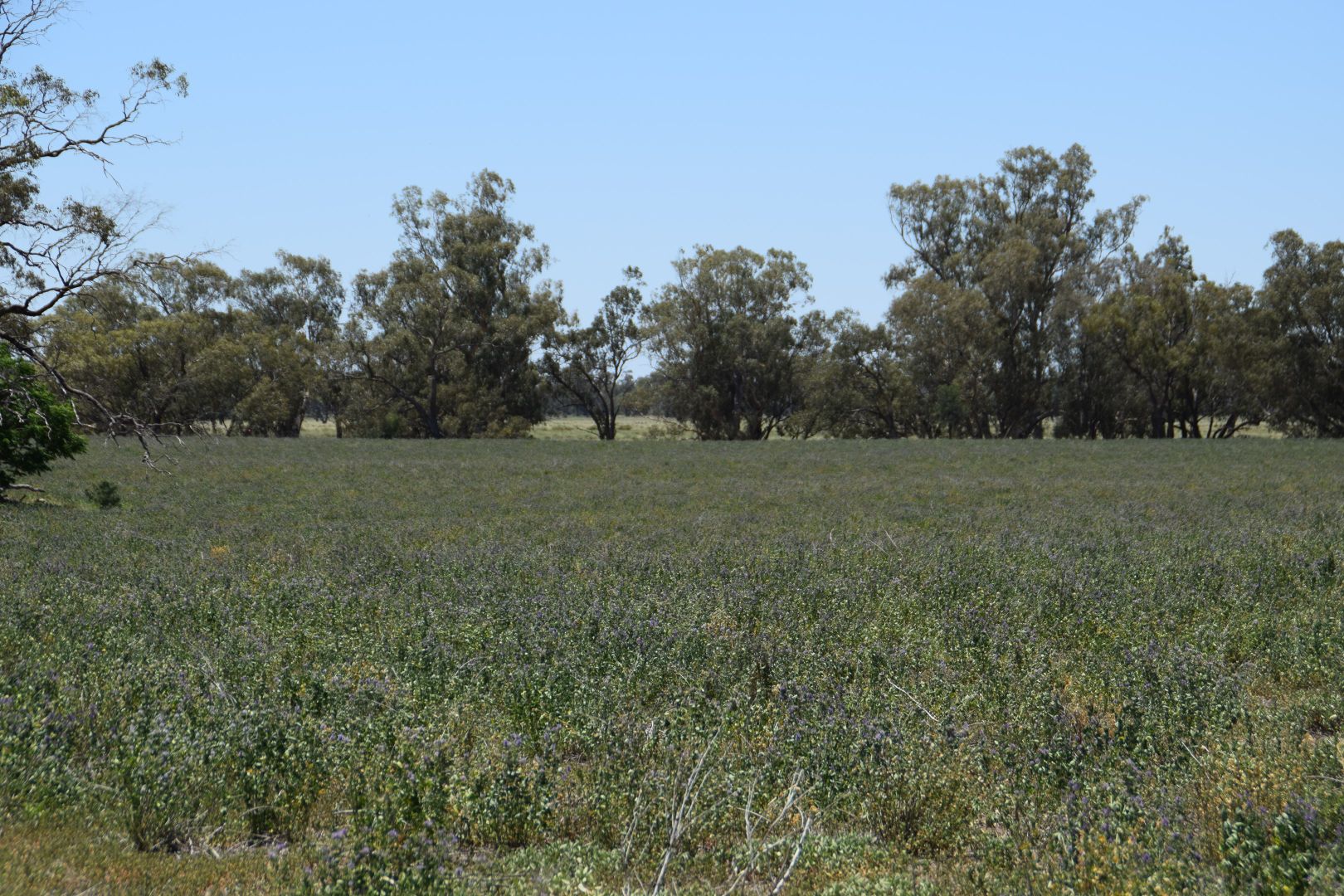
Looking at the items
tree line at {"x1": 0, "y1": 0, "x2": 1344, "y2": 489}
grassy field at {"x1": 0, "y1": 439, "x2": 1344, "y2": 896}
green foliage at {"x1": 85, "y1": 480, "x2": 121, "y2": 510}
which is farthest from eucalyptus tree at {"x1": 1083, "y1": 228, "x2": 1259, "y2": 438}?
green foliage at {"x1": 85, "y1": 480, "x2": 121, "y2": 510}

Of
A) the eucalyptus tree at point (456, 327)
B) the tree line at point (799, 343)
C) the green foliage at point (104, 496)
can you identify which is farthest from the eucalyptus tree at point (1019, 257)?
the green foliage at point (104, 496)

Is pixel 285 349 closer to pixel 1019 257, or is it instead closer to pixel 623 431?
pixel 623 431

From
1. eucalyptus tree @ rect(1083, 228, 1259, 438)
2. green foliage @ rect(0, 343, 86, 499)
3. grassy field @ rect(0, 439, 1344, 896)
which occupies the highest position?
eucalyptus tree @ rect(1083, 228, 1259, 438)

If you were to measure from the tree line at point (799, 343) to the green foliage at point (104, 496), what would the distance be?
156 feet

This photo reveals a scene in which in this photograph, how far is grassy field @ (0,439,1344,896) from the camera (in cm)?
549

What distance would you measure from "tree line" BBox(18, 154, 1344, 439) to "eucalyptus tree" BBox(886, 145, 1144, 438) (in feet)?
0.50

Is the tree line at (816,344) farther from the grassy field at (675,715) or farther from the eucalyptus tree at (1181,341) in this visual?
the grassy field at (675,715)

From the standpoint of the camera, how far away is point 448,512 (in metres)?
25.4

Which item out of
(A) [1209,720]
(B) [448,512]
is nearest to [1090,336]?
(B) [448,512]

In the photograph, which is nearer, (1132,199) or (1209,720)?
(1209,720)

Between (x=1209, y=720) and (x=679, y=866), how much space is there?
4.41 metres

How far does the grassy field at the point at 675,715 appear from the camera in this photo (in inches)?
216

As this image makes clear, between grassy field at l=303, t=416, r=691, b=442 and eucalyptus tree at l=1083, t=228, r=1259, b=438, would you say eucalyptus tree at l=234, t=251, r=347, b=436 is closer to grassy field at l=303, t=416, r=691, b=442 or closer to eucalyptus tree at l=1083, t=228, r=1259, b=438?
grassy field at l=303, t=416, r=691, b=442

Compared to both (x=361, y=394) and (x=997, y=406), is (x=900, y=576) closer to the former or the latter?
(x=997, y=406)
